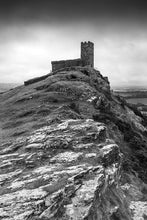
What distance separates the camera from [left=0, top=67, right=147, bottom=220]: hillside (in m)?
11.4

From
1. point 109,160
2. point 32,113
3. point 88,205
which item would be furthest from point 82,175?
point 32,113

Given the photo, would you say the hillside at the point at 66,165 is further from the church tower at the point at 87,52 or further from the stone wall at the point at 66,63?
the church tower at the point at 87,52

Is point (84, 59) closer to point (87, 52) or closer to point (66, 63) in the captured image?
point (87, 52)

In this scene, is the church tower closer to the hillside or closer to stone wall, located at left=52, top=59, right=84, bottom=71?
stone wall, located at left=52, top=59, right=84, bottom=71

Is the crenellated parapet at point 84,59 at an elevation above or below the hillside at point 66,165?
above

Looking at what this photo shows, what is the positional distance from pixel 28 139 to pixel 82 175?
5525 millimetres

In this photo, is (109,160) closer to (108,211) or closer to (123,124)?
(108,211)

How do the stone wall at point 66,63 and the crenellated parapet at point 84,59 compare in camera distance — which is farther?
the crenellated parapet at point 84,59

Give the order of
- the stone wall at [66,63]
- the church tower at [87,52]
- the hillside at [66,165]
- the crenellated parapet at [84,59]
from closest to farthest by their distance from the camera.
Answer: the hillside at [66,165] < the stone wall at [66,63] < the crenellated parapet at [84,59] < the church tower at [87,52]

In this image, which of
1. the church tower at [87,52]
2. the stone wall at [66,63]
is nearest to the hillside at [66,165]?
the stone wall at [66,63]

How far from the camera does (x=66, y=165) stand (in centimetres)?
1420

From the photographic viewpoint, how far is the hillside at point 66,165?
11445 mm

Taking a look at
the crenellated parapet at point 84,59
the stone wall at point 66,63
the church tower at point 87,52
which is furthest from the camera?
the church tower at point 87,52

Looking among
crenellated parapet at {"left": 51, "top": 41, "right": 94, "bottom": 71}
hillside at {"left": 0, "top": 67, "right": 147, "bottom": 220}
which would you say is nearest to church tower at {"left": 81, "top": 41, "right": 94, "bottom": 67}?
crenellated parapet at {"left": 51, "top": 41, "right": 94, "bottom": 71}
